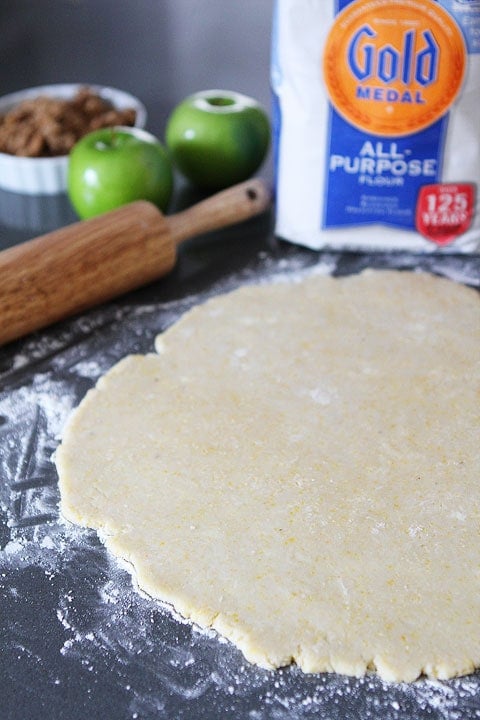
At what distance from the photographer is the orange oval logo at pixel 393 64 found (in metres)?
1.44

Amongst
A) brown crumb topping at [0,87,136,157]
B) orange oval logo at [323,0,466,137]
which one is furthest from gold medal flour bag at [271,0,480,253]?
brown crumb topping at [0,87,136,157]

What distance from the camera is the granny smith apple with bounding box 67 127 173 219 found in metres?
1.62

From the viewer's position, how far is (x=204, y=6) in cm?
256

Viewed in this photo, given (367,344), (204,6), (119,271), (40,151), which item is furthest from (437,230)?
(204,6)

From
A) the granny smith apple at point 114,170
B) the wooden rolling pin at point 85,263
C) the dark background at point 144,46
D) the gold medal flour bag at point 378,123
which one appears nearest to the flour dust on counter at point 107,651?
the wooden rolling pin at point 85,263

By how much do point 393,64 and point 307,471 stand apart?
696 mm

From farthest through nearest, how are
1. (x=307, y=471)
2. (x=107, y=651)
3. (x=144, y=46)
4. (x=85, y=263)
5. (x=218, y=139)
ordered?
(x=144, y=46) < (x=218, y=139) < (x=85, y=263) < (x=307, y=471) < (x=107, y=651)

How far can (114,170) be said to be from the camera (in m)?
1.61

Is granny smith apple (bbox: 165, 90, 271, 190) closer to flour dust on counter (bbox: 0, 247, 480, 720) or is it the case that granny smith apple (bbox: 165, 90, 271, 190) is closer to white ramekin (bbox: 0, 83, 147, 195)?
white ramekin (bbox: 0, 83, 147, 195)

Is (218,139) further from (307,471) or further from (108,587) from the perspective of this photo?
(108,587)

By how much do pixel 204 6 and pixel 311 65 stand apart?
1193 mm

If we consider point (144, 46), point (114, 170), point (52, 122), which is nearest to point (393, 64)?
point (114, 170)

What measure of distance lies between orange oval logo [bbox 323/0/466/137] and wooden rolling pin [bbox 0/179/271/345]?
352 millimetres

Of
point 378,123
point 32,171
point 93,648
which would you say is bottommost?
point 93,648
